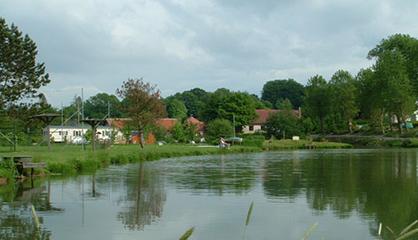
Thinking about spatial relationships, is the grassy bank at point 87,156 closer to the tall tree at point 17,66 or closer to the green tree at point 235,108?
the tall tree at point 17,66

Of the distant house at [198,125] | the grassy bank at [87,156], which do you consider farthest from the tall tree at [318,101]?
the grassy bank at [87,156]

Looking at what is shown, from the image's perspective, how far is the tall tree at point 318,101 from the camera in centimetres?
10181

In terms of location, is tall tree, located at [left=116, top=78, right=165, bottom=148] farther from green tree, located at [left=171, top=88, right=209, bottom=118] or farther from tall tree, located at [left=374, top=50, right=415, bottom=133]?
green tree, located at [left=171, top=88, right=209, bottom=118]

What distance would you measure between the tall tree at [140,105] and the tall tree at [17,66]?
1203cm

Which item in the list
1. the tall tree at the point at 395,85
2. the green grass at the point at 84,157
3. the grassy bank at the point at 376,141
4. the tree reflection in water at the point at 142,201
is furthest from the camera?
the tall tree at the point at 395,85

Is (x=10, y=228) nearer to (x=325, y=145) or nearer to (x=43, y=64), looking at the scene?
(x=43, y=64)

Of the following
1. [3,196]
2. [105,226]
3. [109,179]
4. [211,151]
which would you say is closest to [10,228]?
[105,226]

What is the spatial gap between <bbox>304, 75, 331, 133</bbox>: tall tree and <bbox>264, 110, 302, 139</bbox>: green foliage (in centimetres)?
1138

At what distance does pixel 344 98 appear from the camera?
320 feet

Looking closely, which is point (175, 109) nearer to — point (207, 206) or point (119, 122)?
point (119, 122)

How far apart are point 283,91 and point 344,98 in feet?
205

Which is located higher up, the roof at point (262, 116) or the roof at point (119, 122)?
the roof at point (262, 116)

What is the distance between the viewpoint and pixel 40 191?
814 inches

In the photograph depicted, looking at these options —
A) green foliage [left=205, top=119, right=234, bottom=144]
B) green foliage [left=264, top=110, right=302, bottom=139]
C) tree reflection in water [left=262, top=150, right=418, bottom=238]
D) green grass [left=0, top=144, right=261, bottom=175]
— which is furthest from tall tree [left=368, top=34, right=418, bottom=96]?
tree reflection in water [left=262, top=150, right=418, bottom=238]
